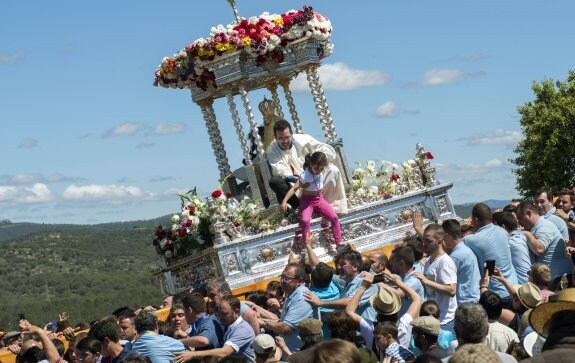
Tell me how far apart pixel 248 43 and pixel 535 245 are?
27.2 ft

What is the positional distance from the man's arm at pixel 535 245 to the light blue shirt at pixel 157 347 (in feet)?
15.2

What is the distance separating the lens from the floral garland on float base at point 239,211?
19.3m

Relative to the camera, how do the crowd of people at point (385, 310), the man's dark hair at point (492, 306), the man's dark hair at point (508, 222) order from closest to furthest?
1. the crowd of people at point (385, 310)
2. the man's dark hair at point (492, 306)
3. the man's dark hair at point (508, 222)

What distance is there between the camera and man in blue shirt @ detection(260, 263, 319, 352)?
38.8 ft

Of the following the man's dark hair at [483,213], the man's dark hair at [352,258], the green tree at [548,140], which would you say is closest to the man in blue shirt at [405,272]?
the man's dark hair at [352,258]

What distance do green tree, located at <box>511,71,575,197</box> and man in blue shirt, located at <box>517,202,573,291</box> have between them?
32463 mm

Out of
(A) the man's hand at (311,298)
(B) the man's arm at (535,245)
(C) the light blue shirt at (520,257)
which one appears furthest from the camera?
(B) the man's arm at (535,245)

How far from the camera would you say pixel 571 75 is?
157ft

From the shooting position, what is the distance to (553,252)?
14.1 m

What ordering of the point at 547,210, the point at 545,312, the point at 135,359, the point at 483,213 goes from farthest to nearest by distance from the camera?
the point at 547,210, the point at 483,213, the point at 135,359, the point at 545,312

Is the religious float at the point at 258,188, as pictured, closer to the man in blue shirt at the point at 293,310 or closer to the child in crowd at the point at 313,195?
the child in crowd at the point at 313,195

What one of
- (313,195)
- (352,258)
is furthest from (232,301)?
(313,195)

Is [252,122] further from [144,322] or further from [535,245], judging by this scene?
[144,322]

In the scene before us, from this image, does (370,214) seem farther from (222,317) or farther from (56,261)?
(56,261)
